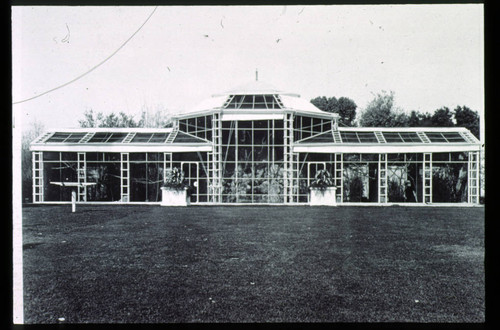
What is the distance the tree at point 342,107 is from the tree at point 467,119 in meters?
5.21

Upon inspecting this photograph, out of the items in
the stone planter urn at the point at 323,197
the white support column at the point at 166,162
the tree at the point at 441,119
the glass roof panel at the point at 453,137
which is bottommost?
the stone planter urn at the point at 323,197

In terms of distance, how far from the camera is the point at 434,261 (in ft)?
31.0

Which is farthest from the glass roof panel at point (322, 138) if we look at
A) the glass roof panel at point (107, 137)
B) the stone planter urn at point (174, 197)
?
the glass roof panel at point (107, 137)

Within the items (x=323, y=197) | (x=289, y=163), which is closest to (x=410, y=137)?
(x=323, y=197)

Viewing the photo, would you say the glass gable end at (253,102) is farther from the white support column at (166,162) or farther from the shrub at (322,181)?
the shrub at (322,181)

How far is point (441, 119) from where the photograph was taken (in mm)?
A: 20984

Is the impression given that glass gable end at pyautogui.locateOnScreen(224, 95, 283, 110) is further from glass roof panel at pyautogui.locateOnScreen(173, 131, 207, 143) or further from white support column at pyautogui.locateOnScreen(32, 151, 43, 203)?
white support column at pyautogui.locateOnScreen(32, 151, 43, 203)

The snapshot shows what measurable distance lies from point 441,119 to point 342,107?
570 cm

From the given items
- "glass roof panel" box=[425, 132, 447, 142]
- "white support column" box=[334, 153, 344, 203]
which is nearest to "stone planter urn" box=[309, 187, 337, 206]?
"white support column" box=[334, 153, 344, 203]

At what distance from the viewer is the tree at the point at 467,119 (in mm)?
21016

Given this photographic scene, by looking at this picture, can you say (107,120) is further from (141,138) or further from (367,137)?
(367,137)

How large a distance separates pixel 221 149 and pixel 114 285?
43.7 feet

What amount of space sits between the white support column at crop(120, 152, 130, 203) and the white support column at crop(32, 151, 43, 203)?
316 cm

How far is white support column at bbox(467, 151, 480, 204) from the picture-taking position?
19433mm
